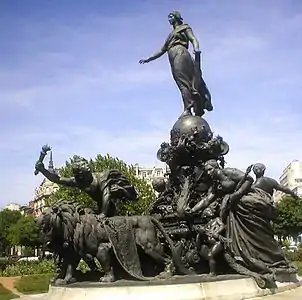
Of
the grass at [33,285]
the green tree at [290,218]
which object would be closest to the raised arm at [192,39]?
the grass at [33,285]

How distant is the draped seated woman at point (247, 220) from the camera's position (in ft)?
39.1

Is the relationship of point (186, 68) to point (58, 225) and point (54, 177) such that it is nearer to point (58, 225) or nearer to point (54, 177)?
point (54, 177)

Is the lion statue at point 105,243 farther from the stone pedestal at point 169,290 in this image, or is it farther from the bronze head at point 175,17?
the bronze head at point 175,17

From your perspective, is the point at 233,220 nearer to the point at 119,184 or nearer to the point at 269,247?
the point at 269,247

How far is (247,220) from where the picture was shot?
12031 millimetres

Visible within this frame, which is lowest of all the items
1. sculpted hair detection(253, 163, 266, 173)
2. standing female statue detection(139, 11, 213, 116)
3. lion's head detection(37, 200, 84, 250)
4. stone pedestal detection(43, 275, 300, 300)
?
stone pedestal detection(43, 275, 300, 300)

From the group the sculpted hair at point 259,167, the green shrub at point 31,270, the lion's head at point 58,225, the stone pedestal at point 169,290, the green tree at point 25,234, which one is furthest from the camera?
the green tree at point 25,234

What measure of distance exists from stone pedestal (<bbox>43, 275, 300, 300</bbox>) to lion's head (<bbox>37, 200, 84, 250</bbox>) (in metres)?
0.86

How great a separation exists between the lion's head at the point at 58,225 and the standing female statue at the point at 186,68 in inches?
180

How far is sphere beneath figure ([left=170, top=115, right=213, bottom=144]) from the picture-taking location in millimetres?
13398

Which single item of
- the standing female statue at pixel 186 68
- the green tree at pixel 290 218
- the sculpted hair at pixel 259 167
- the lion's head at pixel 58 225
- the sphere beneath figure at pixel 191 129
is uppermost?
the green tree at pixel 290 218

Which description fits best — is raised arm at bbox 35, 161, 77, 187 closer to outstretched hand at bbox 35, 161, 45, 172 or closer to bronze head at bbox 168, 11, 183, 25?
outstretched hand at bbox 35, 161, 45, 172

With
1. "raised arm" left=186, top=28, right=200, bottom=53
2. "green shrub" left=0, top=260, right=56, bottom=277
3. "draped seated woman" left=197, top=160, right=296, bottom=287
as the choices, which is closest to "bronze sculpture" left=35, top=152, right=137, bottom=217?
"draped seated woman" left=197, top=160, right=296, bottom=287

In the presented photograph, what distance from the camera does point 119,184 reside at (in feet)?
39.8
